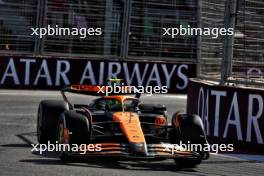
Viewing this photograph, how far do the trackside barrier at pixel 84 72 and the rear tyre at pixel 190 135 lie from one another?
30.9 feet

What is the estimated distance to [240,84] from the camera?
10.9 m

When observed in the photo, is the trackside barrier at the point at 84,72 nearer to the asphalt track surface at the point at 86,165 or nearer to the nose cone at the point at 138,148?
the asphalt track surface at the point at 86,165

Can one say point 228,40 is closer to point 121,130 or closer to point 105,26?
point 121,130

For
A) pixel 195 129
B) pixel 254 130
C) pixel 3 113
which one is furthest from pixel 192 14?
pixel 195 129

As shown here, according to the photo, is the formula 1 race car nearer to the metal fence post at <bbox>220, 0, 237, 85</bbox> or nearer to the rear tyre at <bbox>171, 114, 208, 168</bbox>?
the rear tyre at <bbox>171, 114, 208, 168</bbox>

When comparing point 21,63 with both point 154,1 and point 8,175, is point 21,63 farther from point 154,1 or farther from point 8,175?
point 8,175

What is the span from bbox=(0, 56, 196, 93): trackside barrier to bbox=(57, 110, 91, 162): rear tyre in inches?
378

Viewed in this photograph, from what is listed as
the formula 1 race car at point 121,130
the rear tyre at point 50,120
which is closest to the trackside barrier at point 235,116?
the formula 1 race car at point 121,130

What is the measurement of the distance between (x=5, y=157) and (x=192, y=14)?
12.7 m

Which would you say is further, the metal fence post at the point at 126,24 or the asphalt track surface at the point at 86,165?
the metal fence post at the point at 126,24

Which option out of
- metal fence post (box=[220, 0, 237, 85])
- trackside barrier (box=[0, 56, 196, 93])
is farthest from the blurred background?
metal fence post (box=[220, 0, 237, 85])

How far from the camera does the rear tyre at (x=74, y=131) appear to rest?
8.32m

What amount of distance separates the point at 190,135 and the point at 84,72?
10.6m

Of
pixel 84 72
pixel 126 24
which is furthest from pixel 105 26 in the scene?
pixel 84 72
